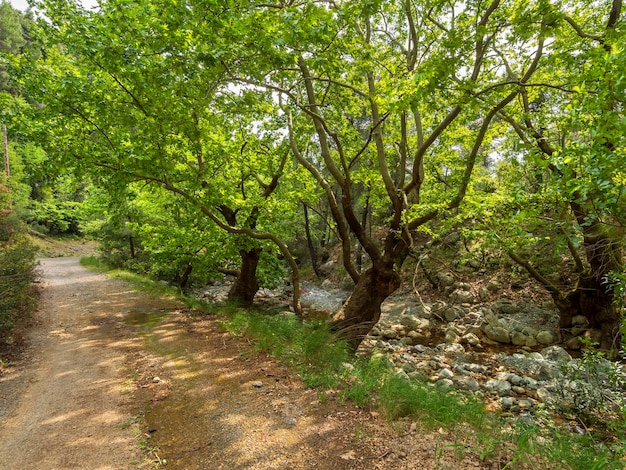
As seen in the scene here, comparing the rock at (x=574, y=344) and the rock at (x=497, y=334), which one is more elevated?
the rock at (x=574, y=344)

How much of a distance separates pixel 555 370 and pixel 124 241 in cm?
1899

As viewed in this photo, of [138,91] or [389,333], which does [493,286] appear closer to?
[389,333]

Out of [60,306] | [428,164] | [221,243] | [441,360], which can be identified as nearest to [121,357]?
[221,243]

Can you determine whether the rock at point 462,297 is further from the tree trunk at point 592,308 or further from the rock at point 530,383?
the rock at point 530,383

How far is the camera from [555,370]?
7.29 metres

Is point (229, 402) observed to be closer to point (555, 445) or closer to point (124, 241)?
point (555, 445)

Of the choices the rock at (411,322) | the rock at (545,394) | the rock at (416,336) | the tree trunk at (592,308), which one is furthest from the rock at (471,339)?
the rock at (545,394)

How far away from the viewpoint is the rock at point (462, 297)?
13754 millimetres

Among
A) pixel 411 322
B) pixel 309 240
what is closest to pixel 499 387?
pixel 411 322

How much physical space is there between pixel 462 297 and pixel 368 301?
27.1 feet

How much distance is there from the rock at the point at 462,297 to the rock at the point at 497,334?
→ 10.8ft

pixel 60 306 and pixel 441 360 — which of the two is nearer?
pixel 441 360

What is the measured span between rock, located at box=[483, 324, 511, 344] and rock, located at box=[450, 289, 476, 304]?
3283 mm

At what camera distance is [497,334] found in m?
10.2
